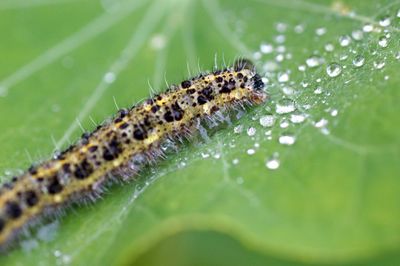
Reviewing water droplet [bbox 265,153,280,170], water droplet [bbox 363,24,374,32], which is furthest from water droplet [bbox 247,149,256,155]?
water droplet [bbox 363,24,374,32]

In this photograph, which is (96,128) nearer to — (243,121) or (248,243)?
(243,121)

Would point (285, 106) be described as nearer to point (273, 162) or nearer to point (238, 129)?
point (238, 129)

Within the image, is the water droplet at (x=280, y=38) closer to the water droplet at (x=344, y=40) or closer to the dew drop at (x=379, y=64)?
the water droplet at (x=344, y=40)

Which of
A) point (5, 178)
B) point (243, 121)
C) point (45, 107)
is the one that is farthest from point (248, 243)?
point (45, 107)

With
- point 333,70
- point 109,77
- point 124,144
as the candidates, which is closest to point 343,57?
point 333,70

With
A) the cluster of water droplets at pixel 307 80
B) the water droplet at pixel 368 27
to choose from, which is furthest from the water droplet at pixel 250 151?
the water droplet at pixel 368 27

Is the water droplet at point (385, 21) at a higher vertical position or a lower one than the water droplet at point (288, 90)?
lower
